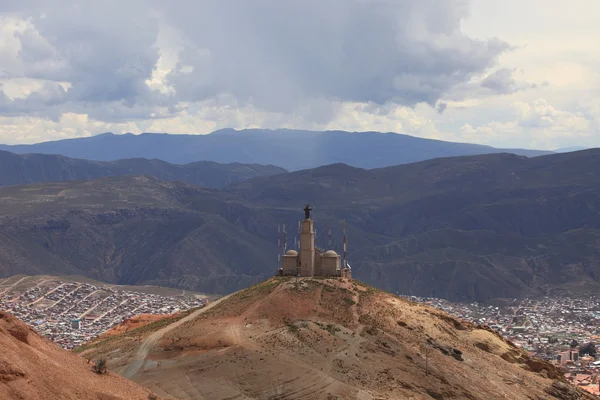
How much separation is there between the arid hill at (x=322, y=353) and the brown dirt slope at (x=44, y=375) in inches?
405

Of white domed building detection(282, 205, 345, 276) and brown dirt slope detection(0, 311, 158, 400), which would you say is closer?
brown dirt slope detection(0, 311, 158, 400)

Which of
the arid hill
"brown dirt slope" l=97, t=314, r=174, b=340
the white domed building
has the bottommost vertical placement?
"brown dirt slope" l=97, t=314, r=174, b=340

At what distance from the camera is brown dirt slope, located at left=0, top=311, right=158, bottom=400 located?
120 ft

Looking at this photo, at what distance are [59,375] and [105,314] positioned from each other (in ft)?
486

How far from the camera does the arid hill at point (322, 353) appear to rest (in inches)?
2213

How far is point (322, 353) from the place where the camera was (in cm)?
6088

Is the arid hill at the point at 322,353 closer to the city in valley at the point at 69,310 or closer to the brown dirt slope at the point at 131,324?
the brown dirt slope at the point at 131,324

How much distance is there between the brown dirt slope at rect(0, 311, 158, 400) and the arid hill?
33.8 feet

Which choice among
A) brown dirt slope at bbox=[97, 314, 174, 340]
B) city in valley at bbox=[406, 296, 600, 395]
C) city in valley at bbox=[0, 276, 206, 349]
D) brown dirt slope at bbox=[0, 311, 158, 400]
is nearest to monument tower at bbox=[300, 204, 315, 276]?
brown dirt slope at bbox=[97, 314, 174, 340]

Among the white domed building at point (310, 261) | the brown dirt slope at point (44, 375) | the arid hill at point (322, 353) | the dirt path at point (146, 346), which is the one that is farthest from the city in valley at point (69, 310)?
the brown dirt slope at point (44, 375)

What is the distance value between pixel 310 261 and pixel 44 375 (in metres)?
43.9

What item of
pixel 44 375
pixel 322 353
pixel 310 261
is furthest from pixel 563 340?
pixel 44 375

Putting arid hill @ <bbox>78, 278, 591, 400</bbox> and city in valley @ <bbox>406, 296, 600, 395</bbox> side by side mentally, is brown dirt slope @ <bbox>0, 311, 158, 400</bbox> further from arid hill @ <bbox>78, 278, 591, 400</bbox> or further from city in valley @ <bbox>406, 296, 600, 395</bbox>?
city in valley @ <bbox>406, 296, 600, 395</bbox>

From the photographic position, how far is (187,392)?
2125 inches
